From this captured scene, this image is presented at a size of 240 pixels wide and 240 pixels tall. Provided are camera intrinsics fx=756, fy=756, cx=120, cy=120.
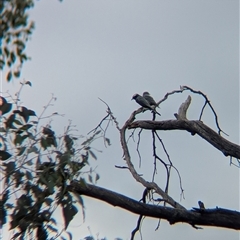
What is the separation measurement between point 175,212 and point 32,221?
1.58 meters

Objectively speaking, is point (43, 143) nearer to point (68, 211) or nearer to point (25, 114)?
point (25, 114)

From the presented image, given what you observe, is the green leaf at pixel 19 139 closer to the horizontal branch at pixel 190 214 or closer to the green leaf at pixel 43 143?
the green leaf at pixel 43 143

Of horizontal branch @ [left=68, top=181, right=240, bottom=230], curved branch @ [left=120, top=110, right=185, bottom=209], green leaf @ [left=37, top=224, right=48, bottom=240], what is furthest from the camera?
curved branch @ [left=120, top=110, right=185, bottom=209]

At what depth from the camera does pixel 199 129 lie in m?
7.16

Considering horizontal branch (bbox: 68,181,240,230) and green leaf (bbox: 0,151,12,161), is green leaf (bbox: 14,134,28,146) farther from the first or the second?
horizontal branch (bbox: 68,181,240,230)

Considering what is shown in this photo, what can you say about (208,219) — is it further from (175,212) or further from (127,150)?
(127,150)

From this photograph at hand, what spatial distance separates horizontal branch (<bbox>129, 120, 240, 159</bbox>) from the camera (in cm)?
695

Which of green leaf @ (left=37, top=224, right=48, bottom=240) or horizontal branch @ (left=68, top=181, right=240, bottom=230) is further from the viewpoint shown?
horizontal branch @ (left=68, top=181, right=240, bottom=230)

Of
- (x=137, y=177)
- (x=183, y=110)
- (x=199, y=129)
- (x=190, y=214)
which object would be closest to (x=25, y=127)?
(x=190, y=214)

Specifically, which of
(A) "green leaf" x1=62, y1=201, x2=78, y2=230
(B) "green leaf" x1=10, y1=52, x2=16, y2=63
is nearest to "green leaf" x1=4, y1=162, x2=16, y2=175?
(A) "green leaf" x1=62, y1=201, x2=78, y2=230

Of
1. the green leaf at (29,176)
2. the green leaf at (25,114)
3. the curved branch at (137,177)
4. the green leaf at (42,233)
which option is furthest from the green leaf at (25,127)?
the curved branch at (137,177)

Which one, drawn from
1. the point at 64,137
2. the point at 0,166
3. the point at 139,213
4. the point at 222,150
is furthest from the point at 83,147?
the point at 222,150

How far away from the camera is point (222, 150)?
6980mm

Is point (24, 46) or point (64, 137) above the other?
point (24, 46)
